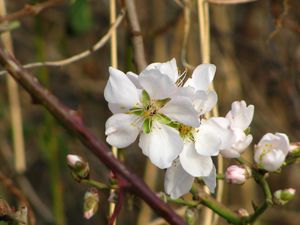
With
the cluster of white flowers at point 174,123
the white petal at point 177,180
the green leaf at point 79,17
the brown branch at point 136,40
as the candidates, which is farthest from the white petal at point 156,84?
the green leaf at point 79,17

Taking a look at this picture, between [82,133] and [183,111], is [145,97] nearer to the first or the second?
[183,111]

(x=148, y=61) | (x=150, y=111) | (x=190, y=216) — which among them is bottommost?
(x=148, y=61)

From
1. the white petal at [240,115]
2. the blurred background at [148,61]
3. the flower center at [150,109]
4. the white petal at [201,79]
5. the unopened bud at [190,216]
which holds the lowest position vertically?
the blurred background at [148,61]

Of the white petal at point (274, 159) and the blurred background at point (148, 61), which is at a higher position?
the white petal at point (274, 159)

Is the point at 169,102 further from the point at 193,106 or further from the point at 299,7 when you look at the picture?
the point at 299,7

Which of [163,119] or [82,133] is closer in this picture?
[82,133]

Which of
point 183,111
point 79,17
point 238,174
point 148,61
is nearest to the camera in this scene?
point 183,111

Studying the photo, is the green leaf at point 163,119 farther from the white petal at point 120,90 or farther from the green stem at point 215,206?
the green stem at point 215,206

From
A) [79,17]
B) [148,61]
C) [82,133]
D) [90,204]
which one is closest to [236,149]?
[90,204]
